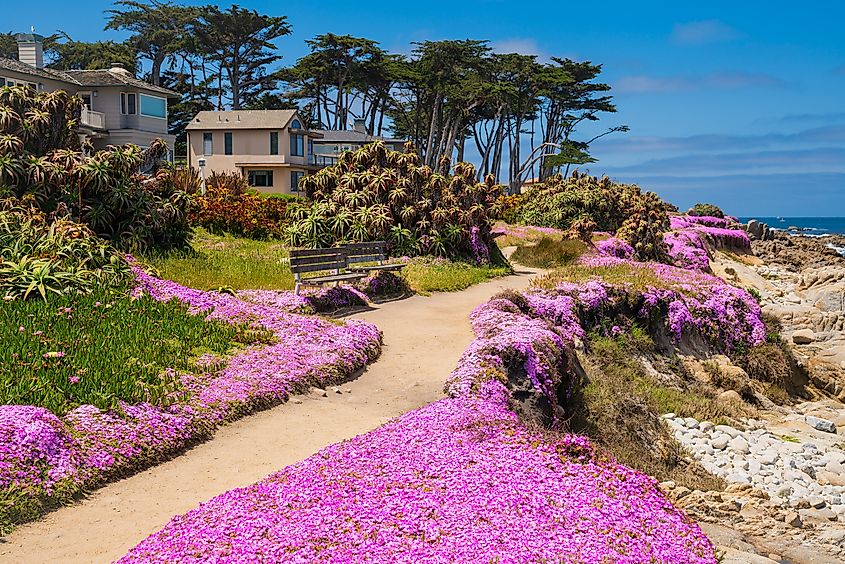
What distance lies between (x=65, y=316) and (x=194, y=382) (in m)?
3.30

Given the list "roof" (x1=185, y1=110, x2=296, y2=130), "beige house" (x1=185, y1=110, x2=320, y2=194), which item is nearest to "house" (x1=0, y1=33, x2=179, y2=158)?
"roof" (x1=185, y1=110, x2=296, y2=130)

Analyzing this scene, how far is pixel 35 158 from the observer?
1802 centimetres

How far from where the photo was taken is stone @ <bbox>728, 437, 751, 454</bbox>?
13.0 m

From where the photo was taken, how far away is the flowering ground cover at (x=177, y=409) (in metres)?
7.03

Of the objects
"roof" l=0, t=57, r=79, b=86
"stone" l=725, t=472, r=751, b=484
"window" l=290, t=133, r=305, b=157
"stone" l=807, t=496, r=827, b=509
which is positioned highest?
"roof" l=0, t=57, r=79, b=86

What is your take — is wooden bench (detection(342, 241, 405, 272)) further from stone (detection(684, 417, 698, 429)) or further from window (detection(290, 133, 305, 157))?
window (detection(290, 133, 305, 157))

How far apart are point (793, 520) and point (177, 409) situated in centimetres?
735

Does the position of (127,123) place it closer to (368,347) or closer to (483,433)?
(368,347)

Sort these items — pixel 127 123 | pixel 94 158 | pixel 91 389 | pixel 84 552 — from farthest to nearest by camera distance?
pixel 127 123 < pixel 94 158 < pixel 91 389 < pixel 84 552

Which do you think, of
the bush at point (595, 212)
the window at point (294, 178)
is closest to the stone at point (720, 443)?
the bush at point (595, 212)

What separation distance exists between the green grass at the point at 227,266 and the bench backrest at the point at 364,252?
148cm

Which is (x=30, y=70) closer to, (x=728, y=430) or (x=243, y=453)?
(x=243, y=453)

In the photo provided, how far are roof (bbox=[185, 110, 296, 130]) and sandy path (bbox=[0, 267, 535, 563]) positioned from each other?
4529 centimetres

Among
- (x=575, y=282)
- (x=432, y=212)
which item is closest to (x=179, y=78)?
(x=432, y=212)
